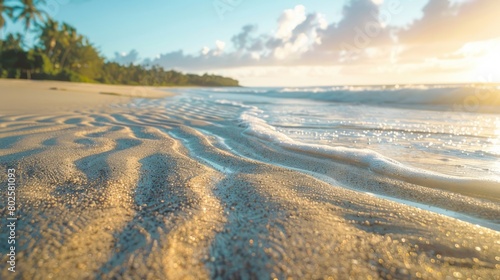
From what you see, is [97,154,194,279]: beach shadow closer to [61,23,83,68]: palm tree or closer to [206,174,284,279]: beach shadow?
[206,174,284,279]: beach shadow

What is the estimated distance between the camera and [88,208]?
1.06 metres

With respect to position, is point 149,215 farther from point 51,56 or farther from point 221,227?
point 51,56

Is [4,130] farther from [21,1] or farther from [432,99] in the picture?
[21,1]

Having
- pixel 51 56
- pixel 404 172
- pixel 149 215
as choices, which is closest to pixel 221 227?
pixel 149 215

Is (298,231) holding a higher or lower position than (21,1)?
lower

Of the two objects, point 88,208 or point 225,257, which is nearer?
point 225,257

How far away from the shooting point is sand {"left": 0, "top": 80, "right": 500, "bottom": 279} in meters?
0.78

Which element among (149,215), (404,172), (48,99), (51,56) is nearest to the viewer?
(149,215)

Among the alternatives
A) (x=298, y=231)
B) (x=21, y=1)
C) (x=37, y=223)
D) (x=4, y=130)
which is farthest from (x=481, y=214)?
(x=21, y=1)

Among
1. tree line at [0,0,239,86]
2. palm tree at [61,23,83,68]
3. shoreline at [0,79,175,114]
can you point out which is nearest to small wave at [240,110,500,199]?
shoreline at [0,79,175,114]

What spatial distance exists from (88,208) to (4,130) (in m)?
2.32

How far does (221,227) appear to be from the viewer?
98 cm

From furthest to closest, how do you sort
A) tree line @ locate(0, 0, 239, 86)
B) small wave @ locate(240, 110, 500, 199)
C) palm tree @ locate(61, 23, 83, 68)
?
palm tree @ locate(61, 23, 83, 68)
tree line @ locate(0, 0, 239, 86)
small wave @ locate(240, 110, 500, 199)

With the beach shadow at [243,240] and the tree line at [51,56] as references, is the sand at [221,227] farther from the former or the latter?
the tree line at [51,56]
